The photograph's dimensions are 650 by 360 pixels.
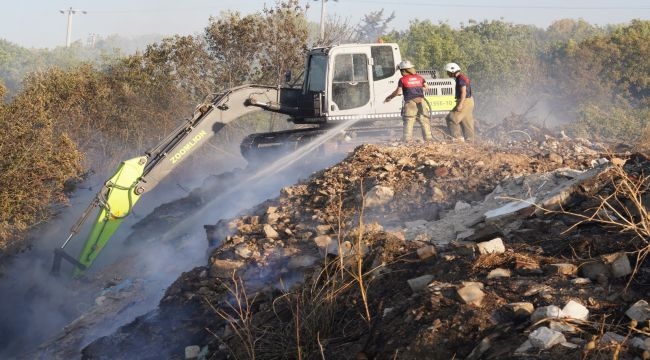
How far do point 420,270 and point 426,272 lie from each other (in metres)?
0.10

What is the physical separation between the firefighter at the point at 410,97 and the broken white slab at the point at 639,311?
7.52 metres

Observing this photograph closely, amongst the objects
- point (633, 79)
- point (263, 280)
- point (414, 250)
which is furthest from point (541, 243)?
point (633, 79)

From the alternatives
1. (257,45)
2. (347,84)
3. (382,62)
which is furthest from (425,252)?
(257,45)

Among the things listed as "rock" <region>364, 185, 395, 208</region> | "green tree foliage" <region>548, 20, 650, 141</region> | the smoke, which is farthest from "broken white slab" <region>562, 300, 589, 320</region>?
"green tree foliage" <region>548, 20, 650, 141</region>

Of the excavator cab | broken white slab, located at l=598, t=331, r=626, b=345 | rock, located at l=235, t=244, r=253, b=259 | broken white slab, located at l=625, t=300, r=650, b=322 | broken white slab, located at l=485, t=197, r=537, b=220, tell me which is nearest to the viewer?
broken white slab, located at l=598, t=331, r=626, b=345

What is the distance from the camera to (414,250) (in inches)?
234

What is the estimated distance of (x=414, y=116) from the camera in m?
11.7

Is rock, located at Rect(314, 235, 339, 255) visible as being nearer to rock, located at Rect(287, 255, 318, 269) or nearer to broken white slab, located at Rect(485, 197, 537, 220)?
rock, located at Rect(287, 255, 318, 269)

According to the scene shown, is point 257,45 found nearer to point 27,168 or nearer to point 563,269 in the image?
point 27,168

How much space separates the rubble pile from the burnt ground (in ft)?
0.05

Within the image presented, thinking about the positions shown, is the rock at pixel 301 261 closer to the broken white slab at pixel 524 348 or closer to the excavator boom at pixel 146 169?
the broken white slab at pixel 524 348

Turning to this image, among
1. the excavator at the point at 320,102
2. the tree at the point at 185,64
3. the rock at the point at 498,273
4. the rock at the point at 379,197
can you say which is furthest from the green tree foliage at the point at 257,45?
the rock at the point at 498,273

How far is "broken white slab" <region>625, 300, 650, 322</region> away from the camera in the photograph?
416cm

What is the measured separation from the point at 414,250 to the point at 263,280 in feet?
6.77
